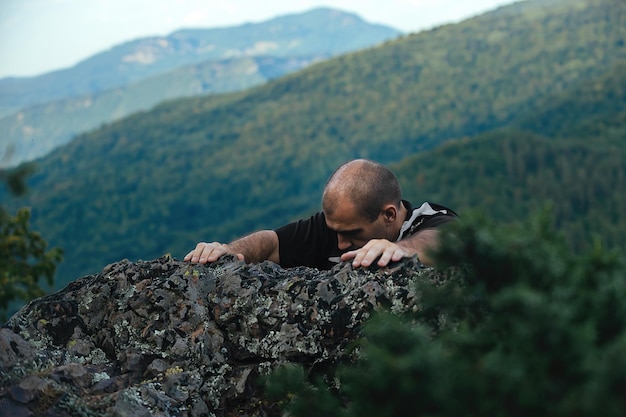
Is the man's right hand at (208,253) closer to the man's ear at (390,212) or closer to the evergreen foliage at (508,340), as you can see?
the man's ear at (390,212)

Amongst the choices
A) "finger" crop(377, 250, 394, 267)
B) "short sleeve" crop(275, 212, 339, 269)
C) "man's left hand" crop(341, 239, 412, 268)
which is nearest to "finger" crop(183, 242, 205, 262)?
"short sleeve" crop(275, 212, 339, 269)

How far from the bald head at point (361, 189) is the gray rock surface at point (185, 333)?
0.46 metres

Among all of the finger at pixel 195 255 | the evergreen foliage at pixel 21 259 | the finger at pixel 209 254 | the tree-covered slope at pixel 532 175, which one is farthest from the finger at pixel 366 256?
the tree-covered slope at pixel 532 175

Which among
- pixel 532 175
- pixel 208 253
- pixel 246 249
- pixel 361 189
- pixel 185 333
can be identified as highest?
pixel 361 189

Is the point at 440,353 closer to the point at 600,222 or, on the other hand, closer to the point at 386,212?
the point at 386,212

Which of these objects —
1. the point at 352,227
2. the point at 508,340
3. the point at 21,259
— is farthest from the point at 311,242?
the point at 21,259

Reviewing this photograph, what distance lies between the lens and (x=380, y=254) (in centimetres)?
449

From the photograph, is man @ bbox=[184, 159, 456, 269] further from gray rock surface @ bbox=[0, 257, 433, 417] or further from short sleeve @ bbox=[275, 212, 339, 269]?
gray rock surface @ bbox=[0, 257, 433, 417]

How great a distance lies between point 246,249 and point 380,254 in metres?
1.20

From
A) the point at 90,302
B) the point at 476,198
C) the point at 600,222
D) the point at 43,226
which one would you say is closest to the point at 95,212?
the point at 43,226

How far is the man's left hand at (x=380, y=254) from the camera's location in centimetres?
443

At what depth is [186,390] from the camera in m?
4.29

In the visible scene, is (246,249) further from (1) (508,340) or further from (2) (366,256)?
(1) (508,340)

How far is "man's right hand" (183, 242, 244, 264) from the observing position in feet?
16.6
